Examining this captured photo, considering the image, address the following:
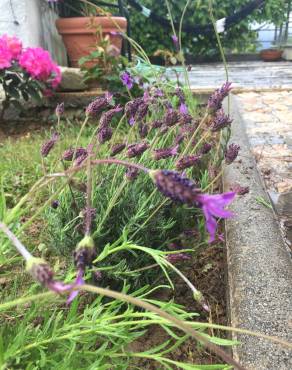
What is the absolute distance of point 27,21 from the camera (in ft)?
13.4

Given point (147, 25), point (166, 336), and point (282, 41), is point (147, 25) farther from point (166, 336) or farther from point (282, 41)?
point (166, 336)

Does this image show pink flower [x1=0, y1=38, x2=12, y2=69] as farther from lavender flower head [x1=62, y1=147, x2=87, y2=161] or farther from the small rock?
lavender flower head [x1=62, y1=147, x2=87, y2=161]

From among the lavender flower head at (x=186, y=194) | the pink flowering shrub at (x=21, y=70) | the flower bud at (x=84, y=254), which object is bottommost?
the pink flowering shrub at (x=21, y=70)

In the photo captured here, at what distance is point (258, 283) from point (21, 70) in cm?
297

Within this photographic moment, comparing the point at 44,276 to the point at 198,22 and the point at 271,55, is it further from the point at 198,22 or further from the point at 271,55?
the point at 271,55

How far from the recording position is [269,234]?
1.59 m

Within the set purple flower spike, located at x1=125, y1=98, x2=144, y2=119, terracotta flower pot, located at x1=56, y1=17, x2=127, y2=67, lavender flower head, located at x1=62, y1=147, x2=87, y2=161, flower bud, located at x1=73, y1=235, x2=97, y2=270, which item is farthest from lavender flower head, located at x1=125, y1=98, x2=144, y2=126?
terracotta flower pot, located at x1=56, y1=17, x2=127, y2=67

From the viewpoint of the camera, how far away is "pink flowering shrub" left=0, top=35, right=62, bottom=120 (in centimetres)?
357

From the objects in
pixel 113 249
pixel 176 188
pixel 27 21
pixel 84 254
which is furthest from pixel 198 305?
pixel 27 21

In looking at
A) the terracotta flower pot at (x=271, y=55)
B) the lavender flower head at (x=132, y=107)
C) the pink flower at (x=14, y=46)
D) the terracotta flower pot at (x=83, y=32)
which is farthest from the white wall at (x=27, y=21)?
the terracotta flower pot at (x=271, y=55)

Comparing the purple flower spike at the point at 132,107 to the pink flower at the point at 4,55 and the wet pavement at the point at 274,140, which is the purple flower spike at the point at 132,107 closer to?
the wet pavement at the point at 274,140

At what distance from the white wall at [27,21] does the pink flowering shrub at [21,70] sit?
1.33 feet

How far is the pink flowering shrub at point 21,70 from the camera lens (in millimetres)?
3574

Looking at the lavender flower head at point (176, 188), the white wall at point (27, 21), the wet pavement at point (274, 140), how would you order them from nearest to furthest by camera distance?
the lavender flower head at point (176, 188)
the wet pavement at point (274, 140)
the white wall at point (27, 21)
